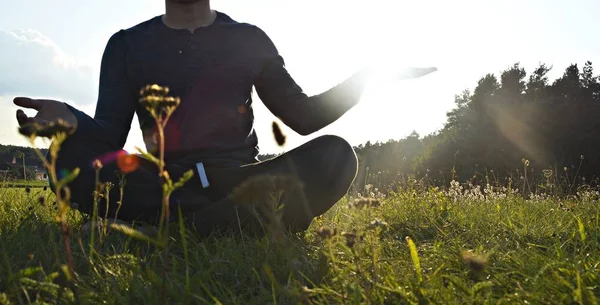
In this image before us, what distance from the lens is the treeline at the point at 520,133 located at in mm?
27359

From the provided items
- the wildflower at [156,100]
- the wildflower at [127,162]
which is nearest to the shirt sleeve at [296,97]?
the wildflower at [127,162]

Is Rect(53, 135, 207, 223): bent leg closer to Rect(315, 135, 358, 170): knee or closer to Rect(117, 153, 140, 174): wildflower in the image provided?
Rect(117, 153, 140, 174): wildflower

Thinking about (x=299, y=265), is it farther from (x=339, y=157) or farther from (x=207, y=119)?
(x=207, y=119)

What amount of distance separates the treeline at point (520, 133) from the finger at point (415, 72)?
22401 millimetres

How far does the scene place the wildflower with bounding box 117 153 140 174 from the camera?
3377mm

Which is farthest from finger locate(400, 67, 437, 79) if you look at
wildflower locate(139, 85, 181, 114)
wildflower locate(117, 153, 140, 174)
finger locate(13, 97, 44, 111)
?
wildflower locate(139, 85, 181, 114)

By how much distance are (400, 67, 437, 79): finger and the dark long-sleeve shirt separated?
1.25 ft

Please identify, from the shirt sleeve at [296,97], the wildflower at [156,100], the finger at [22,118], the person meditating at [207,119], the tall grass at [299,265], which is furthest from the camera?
the shirt sleeve at [296,97]

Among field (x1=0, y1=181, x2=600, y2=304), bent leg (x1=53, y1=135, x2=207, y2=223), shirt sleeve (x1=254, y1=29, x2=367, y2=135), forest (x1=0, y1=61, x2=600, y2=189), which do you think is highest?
shirt sleeve (x1=254, y1=29, x2=367, y2=135)

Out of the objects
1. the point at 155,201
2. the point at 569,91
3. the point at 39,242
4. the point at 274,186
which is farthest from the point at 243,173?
the point at 569,91

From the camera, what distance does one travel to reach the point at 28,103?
8.67 feet

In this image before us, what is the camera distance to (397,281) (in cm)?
206

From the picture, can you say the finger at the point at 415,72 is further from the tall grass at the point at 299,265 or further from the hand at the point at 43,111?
the hand at the point at 43,111

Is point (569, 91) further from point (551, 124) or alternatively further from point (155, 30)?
point (155, 30)
